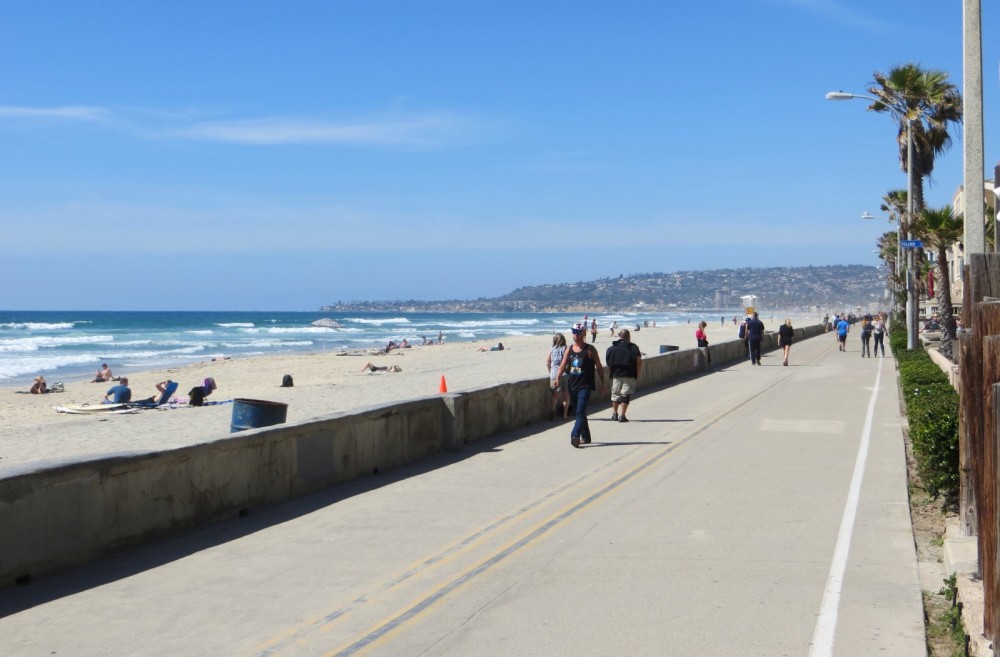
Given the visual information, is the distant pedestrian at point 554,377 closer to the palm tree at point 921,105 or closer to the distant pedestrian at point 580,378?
the distant pedestrian at point 580,378

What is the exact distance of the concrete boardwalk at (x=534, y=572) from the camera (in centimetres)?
632

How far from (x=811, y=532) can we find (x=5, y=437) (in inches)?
762

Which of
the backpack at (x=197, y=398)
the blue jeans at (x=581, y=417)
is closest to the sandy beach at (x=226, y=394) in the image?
the backpack at (x=197, y=398)

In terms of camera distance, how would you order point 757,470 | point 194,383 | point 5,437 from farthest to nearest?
1. point 194,383
2. point 5,437
3. point 757,470

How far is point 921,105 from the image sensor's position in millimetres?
36562

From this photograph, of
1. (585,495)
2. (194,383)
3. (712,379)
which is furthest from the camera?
(194,383)

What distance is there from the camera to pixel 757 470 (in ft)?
42.2

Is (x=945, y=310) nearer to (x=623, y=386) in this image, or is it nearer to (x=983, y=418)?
(x=623, y=386)

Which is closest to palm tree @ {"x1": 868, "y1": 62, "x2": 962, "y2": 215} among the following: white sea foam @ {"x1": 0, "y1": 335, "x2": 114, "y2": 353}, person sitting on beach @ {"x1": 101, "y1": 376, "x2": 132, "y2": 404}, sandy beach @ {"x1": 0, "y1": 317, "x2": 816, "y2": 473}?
sandy beach @ {"x1": 0, "y1": 317, "x2": 816, "y2": 473}

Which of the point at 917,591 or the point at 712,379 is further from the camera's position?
the point at 712,379

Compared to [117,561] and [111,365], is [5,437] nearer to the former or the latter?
[117,561]

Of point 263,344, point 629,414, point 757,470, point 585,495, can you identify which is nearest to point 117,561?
point 585,495

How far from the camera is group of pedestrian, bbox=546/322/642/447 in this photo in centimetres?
1531

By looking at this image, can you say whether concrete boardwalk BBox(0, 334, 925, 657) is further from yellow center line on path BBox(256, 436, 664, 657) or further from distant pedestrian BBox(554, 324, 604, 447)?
distant pedestrian BBox(554, 324, 604, 447)
